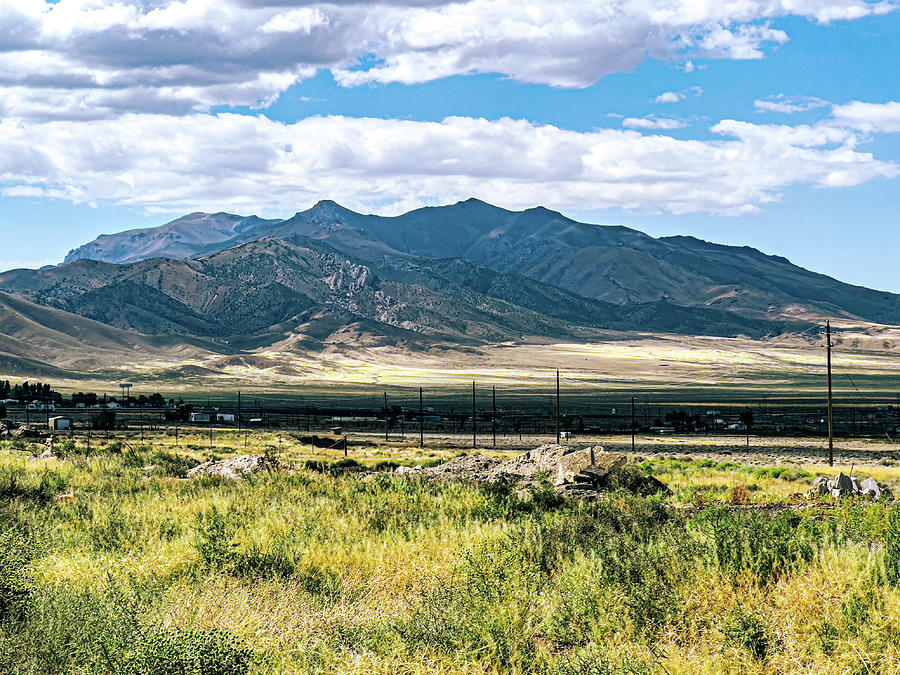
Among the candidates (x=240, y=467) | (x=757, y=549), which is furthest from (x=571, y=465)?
(x=757, y=549)

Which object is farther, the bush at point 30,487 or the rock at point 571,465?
the rock at point 571,465

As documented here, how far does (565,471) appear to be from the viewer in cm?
→ 2694

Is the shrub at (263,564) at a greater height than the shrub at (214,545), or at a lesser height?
lesser

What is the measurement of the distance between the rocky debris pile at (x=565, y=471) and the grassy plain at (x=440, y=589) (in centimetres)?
673

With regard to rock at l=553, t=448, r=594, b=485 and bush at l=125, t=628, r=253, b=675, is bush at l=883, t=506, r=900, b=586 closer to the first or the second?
bush at l=125, t=628, r=253, b=675

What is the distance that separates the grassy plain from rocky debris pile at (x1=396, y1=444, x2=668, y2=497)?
265 inches

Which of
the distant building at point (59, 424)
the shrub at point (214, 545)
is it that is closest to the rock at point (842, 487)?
the shrub at point (214, 545)

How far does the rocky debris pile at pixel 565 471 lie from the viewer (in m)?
24.4

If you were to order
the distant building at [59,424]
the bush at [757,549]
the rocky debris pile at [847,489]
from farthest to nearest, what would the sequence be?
the distant building at [59,424]
the rocky debris pile at [847,489]
the bush at [757,549]

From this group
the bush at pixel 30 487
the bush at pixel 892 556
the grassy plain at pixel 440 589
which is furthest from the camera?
the bush at pixel 30 487

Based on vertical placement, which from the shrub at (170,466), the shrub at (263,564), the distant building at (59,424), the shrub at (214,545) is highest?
the shrub at (214,545)

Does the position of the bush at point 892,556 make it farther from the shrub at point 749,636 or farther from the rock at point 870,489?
the rock at point 870,489

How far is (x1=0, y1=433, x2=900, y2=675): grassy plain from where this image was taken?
8.50 meters

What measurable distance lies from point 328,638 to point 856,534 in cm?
853
